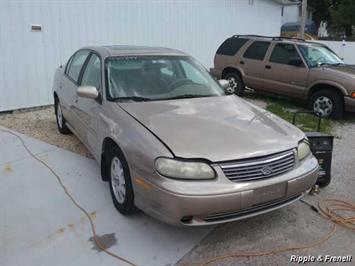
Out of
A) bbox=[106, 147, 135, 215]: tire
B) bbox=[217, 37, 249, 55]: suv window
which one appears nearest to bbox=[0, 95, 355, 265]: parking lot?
bbox=[106, 147, 135, 215]: tire

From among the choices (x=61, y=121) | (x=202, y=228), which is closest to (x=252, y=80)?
(x=61, y=121)

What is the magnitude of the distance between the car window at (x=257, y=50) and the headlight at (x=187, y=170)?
697cm

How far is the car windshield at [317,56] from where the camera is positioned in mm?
8586

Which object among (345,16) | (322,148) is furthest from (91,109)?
(345,16)

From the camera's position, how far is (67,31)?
856cm

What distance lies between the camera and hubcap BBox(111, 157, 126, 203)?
145 inches

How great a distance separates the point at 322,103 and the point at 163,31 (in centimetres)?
503

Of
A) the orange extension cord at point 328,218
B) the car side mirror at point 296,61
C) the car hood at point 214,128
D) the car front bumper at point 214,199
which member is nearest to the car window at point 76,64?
the car hood at point 214,128

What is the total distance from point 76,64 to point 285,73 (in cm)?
511

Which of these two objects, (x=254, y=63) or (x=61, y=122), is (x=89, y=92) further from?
(x=254, y=63)

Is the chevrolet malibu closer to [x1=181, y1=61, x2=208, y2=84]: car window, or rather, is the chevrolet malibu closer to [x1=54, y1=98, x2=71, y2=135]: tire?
[x1=181, y1=61, x2=208, y2=84]: car window

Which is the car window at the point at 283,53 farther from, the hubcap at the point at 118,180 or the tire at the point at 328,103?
the hubcap at the point at 118,180

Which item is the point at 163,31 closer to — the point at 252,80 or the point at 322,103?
the point at 252,80

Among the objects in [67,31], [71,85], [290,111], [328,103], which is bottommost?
[290,111]
